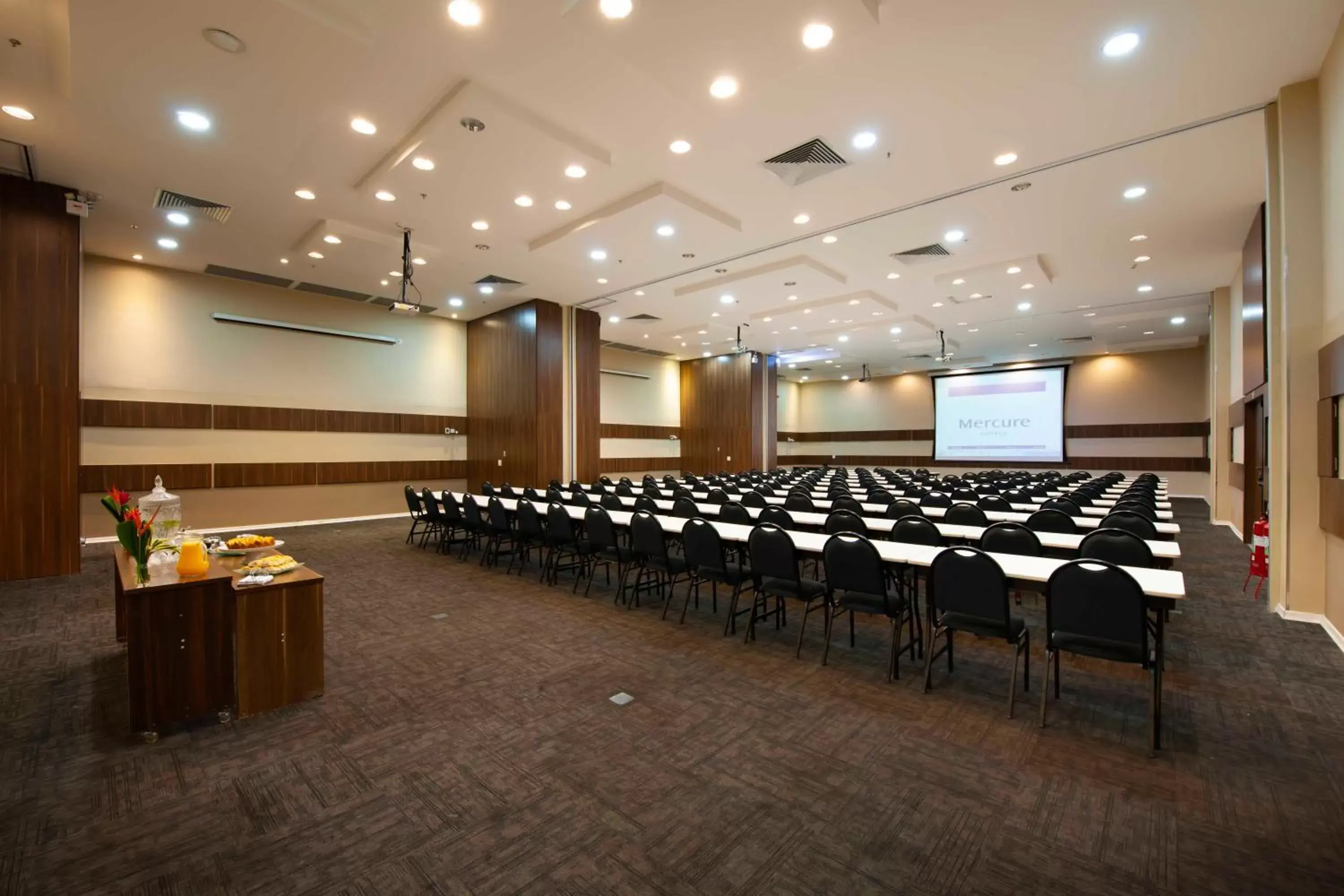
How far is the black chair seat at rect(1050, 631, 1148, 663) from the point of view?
294 cm

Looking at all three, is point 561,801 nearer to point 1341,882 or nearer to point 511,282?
point 1341,882

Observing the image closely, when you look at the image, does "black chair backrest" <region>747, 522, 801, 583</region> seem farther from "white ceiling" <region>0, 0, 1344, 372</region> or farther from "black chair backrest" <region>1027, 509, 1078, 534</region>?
"white ceiling" <region>0, 0, 1344, 372</region>

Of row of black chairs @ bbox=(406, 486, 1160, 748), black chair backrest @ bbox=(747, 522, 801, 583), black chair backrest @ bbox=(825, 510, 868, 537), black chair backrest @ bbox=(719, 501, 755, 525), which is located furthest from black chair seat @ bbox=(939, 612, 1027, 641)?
black chair backrest @ bbox=(719, 501, 755, 525)

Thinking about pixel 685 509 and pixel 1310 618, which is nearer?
pixel 1310 618

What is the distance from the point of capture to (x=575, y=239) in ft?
27.2

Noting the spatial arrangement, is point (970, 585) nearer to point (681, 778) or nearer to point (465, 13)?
point (681, 778)

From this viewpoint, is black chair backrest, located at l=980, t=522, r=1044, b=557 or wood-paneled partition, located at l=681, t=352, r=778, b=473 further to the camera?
wood-paneled partition, located at l=681, t=352, r=778, b=473

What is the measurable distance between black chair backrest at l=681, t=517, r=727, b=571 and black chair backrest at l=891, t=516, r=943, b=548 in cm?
160

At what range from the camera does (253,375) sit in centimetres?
1079

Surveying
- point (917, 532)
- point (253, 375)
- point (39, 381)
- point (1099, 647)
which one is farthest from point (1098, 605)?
point (253, 375)

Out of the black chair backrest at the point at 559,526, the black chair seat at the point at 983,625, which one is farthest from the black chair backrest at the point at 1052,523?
the black chair backrest at the point at 559,526

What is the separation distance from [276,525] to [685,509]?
923cm

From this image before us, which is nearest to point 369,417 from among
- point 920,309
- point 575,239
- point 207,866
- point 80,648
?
point 575,239

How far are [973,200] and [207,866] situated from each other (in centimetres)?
881
